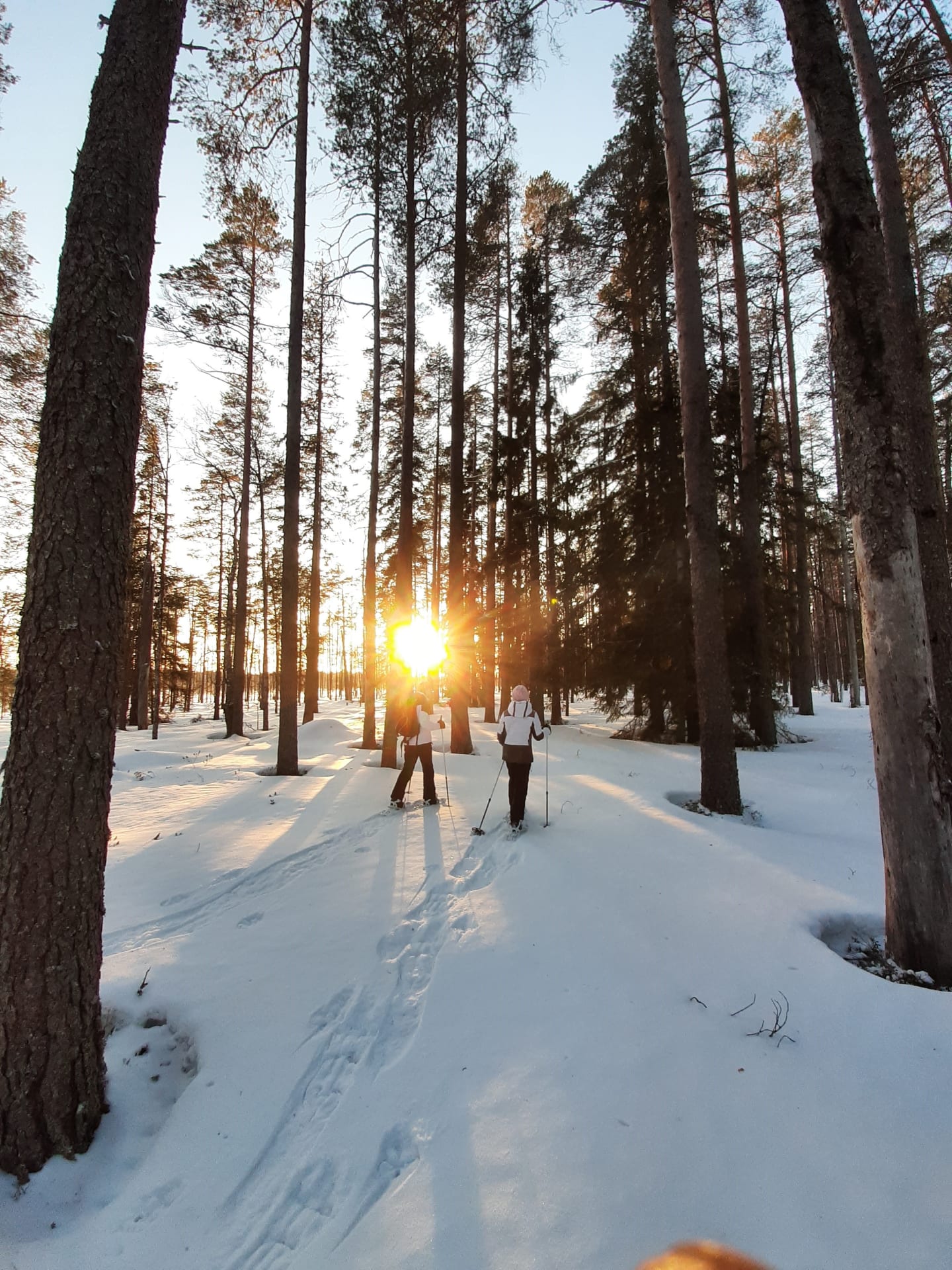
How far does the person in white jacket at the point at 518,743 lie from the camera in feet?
21.0

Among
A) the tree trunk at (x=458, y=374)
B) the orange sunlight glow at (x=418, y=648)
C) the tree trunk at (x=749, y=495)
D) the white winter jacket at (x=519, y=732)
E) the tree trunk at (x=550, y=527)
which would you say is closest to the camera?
the white winter jacket at (x=519, y=732)

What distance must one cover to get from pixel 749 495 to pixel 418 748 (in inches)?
351

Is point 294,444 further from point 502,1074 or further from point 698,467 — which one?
point 502,1074

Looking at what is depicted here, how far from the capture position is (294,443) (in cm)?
1013

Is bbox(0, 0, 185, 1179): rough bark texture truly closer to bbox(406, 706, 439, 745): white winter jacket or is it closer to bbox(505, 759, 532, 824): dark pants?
bbox(505, 759, 532, 824): dark pants

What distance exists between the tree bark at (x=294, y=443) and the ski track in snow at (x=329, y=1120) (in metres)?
6.97

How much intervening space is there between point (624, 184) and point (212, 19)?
8954 millimetres

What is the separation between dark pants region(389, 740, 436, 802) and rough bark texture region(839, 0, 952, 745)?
6026 millimetres

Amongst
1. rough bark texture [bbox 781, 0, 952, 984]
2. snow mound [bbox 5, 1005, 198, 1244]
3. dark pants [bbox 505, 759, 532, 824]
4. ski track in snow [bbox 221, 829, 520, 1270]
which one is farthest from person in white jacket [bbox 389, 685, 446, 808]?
rough bark texture [bbox 781, 0, 952, 984]

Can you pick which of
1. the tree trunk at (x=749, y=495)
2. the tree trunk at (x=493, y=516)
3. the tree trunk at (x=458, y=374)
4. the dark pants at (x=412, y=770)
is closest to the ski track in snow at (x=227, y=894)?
the dark pants at (x=412, y=770)

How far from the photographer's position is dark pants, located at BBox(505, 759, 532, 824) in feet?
20.9

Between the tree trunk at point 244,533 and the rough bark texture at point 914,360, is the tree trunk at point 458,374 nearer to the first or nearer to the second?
the rough bark texture at point 914,360

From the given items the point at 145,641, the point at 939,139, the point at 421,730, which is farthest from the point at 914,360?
the point at 145,641

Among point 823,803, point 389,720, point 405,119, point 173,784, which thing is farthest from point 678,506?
point 173,784
